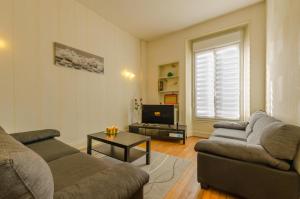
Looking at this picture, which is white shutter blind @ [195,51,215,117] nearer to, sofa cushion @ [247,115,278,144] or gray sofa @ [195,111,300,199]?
sofa cushion @ [247,115,278,144]

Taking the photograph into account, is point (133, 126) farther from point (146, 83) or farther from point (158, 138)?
point (146, 83)

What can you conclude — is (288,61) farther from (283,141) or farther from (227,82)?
(227,82)

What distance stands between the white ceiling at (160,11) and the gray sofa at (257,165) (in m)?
2.80

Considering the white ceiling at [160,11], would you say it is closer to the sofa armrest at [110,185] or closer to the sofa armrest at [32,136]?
the sofa armrest at [32,136]

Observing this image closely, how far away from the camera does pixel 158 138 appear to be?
3926mm

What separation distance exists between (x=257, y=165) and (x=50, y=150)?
2.16 meters

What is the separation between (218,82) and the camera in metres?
3.77

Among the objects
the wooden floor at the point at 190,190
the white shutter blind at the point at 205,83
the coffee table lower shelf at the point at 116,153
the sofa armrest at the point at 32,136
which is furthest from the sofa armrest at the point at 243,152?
the white shutter blind at the point at 205,83

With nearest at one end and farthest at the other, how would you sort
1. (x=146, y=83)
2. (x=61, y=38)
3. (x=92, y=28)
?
1. (x=61, y=38)
2. (x=92, y=28)
3. (x=146, y=83)

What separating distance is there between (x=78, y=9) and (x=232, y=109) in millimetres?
4063

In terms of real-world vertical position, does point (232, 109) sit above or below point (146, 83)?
below

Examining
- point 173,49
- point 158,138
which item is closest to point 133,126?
point 158,138

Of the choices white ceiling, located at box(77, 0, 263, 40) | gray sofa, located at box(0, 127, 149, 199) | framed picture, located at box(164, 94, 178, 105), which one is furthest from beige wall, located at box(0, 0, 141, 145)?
framed picture, located at box(164, 94, 178, 105)

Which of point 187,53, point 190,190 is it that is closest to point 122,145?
point 190,190
